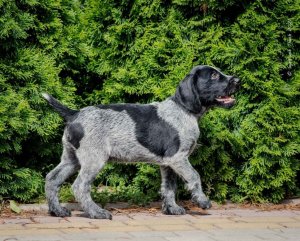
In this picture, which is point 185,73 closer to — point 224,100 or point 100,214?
point 224,100

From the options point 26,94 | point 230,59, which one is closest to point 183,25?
point 230,59

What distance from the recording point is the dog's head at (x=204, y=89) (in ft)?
22.3

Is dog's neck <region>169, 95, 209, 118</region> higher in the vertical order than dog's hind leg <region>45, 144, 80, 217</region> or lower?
higher

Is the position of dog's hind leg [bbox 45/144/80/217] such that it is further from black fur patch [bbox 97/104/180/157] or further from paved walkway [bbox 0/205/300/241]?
black fur patch [bbox 97/104/180/157]

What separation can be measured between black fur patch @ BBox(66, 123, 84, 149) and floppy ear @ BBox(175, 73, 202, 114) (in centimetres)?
122

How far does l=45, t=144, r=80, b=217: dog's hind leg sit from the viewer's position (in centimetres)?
653

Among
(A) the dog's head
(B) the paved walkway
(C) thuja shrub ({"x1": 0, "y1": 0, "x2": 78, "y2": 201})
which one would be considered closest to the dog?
(A) the dog's head

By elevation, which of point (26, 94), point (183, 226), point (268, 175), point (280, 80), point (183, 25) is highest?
point (183, 25)

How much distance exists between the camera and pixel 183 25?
7.92 meters

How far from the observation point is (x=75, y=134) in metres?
6.59

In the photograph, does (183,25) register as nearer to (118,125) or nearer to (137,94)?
(137,94)

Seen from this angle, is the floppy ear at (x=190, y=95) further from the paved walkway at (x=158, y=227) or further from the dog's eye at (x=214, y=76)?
the paved walkway at (x=158, y=227)

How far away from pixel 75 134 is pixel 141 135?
76cm

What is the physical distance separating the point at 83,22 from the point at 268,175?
11.3 ft
